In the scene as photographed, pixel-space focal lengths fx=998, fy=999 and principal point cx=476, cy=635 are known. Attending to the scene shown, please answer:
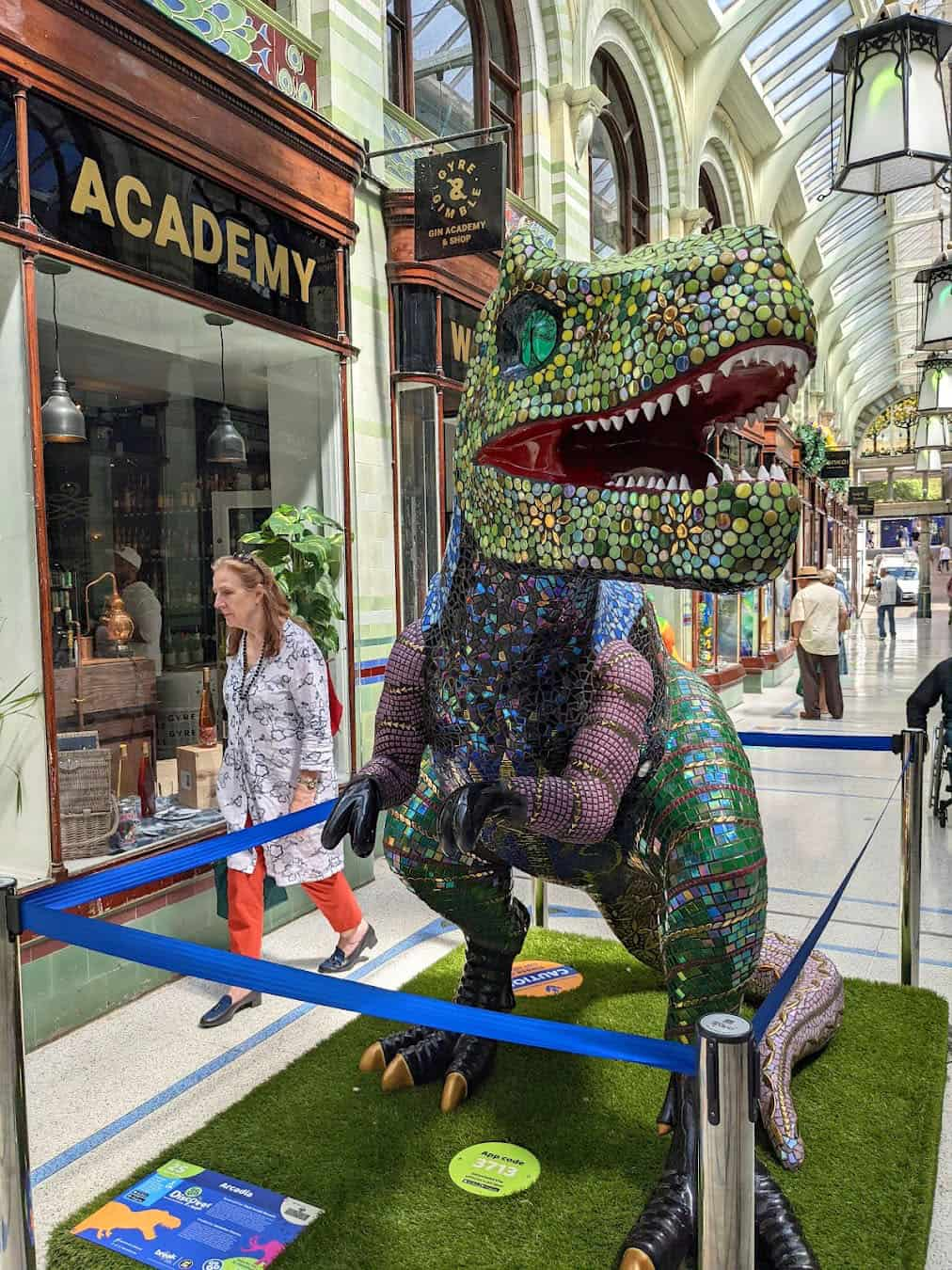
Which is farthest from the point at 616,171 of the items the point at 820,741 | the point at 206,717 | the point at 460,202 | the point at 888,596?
the point at 888,596

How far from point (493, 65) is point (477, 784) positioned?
23.7ft

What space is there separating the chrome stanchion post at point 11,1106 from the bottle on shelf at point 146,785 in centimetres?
270

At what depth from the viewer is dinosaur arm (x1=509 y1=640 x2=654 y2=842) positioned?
5.56 feet

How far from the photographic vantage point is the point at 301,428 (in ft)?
17.4

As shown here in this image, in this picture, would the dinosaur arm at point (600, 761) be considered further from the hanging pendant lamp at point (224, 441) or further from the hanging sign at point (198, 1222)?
the hanging pendant lamp at point (224, 441)

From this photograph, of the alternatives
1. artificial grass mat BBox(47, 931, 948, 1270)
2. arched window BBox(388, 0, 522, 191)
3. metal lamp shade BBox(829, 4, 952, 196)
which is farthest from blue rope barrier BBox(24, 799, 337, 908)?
arched window BBox(388, 0, 522, 191)

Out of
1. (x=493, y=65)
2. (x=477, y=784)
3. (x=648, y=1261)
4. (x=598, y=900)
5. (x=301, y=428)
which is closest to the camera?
(x=477, y=784)

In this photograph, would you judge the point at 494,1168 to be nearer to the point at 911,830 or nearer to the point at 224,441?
the point at 911,830

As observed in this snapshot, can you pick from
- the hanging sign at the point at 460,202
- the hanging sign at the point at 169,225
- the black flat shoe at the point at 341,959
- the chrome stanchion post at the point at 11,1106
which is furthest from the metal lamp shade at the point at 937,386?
the chrome stanchion post at the point at 11,1106

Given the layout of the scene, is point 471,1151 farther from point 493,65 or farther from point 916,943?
point 493,65

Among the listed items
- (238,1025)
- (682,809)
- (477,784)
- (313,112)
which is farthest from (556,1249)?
(313,112)

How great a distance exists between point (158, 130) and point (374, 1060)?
3.49m

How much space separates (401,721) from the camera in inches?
83.2

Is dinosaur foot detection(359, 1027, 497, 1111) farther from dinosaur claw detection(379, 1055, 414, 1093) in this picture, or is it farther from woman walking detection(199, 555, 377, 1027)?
woman walking detection(199, 555, 377, 1027)
